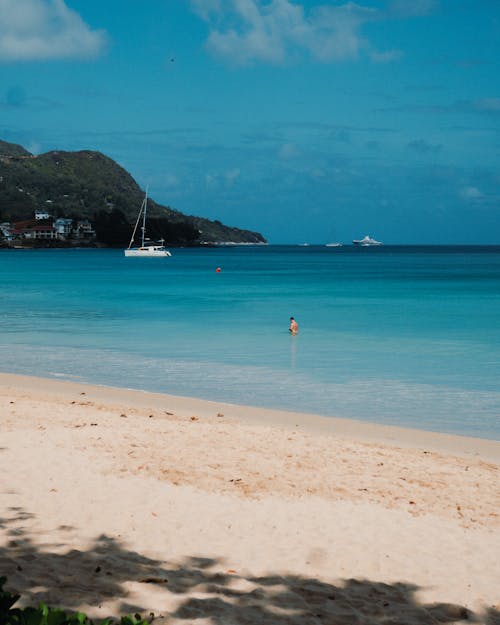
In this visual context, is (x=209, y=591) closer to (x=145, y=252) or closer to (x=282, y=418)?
(x=282, y=418)

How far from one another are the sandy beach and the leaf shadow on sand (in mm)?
17

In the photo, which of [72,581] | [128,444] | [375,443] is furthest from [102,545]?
[375,443]

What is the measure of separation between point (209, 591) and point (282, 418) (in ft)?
28.6

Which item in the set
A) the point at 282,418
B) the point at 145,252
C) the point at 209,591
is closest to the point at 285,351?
the point at 282,418

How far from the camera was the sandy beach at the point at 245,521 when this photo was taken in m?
6.13

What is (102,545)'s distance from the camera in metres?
7.29

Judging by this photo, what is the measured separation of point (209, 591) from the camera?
6.27 m

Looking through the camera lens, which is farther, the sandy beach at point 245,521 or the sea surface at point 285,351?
the sea surface at point 285,351

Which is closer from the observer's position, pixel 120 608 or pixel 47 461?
pixel 120 608

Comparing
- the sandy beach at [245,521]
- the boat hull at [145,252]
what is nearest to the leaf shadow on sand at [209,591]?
the sandy beach at [245,521]

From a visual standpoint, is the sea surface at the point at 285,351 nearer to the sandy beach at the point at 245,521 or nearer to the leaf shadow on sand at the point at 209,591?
the sandy beach at the point at 245,521

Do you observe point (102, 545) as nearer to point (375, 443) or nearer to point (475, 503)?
point (475, 503)

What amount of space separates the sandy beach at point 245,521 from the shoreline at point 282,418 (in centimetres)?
11

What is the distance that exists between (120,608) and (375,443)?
7.49 m
